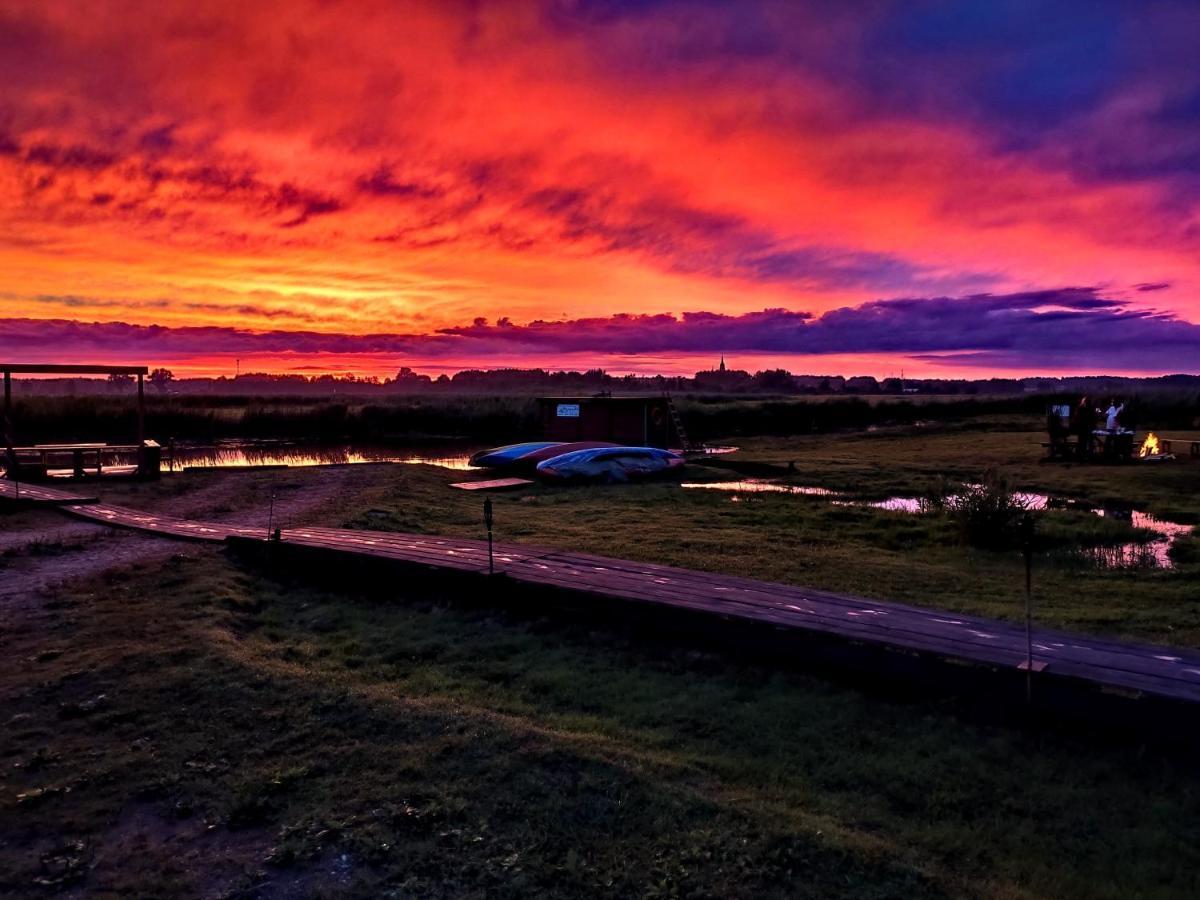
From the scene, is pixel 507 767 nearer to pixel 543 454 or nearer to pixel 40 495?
pixel 40 495

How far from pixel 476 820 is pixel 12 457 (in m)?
18.4

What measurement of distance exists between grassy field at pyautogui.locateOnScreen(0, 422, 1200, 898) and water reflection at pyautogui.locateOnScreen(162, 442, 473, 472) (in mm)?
22768

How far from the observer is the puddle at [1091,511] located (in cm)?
1145

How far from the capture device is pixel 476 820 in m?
4.08

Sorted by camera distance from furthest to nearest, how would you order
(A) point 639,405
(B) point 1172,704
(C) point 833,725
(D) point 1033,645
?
(A) point 639,405 → (D) point 1033,645 → (C) point 833,725 → (B) point 1172,704

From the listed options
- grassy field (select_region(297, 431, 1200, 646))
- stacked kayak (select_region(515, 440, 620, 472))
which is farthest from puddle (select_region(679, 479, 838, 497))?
stacked kayak (select_region(515, 440, 620, 472))

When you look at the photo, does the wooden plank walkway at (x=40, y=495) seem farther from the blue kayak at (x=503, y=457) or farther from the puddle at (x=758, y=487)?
the puddle at (x=758, y=487)

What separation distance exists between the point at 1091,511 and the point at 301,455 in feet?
97.5

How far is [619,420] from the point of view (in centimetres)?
3291

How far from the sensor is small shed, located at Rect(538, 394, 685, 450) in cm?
3269

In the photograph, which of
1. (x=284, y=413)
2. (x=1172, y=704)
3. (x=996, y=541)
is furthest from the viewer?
(x=284, y=413)

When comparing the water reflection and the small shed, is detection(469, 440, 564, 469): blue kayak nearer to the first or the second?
the water reflection

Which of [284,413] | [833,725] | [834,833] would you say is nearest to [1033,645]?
[833,725]

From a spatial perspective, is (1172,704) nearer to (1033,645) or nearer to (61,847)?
(1033,645)
